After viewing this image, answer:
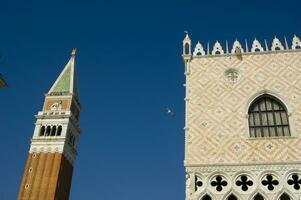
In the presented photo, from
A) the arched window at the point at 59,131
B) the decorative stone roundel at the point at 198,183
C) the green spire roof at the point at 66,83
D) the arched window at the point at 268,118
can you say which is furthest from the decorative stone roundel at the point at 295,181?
the green spire roof at the point at 66,83

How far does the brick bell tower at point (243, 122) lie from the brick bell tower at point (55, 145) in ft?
72.1

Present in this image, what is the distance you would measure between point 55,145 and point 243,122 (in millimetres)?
25099

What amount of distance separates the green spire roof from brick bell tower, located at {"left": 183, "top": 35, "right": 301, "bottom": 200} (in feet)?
82.7

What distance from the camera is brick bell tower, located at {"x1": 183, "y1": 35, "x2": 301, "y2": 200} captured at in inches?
498

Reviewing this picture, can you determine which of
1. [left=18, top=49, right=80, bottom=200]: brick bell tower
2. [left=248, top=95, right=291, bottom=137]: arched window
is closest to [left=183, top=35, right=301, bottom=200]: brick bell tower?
[left=248, top=95, right=291, bottom=137]: arched window

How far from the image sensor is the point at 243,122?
13.9 metres

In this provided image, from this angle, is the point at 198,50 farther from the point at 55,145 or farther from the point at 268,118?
the point at 55,145

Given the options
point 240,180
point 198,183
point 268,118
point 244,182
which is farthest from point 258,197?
point 268,118

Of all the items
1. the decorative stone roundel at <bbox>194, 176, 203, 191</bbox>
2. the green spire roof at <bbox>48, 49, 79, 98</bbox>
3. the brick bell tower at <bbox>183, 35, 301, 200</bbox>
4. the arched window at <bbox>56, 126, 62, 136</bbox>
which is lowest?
the decorative stone roundel at <bbox>194, 176, 203, 191</bbox>

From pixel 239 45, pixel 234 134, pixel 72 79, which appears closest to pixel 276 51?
pixel 239 45

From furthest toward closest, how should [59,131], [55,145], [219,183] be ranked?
[59,131] < [55,145] < [219,183]

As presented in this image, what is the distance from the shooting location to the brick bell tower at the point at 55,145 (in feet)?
110

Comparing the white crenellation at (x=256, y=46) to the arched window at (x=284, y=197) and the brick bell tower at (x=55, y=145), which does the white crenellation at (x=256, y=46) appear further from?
the brick bell tower at (x=55, y=145)

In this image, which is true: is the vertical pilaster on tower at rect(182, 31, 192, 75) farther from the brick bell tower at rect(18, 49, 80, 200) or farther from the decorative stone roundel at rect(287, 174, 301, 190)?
the brick bell tower at rect(18, 49, 80, 200)
